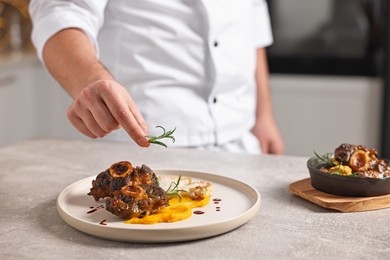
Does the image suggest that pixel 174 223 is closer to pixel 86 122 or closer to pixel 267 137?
pixel 86 122

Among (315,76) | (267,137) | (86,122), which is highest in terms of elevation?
(86,122)

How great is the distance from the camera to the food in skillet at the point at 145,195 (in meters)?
0.98

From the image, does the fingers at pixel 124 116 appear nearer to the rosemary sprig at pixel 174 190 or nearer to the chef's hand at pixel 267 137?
the rosemary sprig at pixel 174 190

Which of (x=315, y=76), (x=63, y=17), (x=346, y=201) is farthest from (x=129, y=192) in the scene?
(x=315, y=76)

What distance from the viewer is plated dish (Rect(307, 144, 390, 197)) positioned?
1.10m

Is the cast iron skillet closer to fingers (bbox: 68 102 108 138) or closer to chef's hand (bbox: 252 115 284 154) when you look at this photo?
fingers (bbox: 68 102 108 138)

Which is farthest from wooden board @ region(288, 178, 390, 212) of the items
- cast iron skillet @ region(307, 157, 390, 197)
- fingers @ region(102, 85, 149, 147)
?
fingers @ region(102, 85, 149, 147)

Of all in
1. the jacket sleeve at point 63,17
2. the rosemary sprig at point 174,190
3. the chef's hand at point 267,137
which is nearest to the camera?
the rosemary sprig at point 174,190

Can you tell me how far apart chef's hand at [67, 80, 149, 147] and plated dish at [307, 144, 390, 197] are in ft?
1.01

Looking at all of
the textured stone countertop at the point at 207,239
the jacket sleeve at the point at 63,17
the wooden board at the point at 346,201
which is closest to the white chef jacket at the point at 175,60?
the jacket sleeve at the point at 63,17

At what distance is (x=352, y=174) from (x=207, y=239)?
0.31m

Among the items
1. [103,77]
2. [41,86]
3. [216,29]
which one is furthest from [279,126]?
[103,77]

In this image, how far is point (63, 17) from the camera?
4.77 ft

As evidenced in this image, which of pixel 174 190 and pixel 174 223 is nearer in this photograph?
pixel 174 223
